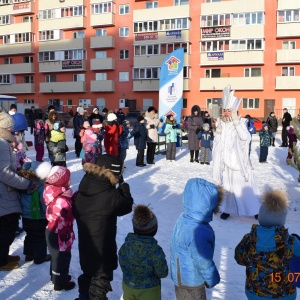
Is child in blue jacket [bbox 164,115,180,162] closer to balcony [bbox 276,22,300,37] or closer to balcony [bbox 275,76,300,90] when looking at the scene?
balcony [bbox 275,76,300,90]

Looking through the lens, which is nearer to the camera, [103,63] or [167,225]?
[167,225]

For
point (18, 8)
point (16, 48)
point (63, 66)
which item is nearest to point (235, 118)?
point (63, 66)

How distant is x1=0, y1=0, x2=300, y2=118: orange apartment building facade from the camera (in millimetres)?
36781

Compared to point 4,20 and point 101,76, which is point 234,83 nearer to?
point 101,76

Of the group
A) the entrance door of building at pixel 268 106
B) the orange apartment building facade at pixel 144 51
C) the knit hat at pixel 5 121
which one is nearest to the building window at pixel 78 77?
the orange apartment building facade at pixel 144 51

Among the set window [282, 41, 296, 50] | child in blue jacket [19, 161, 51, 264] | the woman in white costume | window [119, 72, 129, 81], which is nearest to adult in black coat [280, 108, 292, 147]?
the woman in white costume

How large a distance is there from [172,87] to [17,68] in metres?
35.4

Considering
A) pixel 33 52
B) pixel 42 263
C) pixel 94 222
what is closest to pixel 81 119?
pixel 42 263

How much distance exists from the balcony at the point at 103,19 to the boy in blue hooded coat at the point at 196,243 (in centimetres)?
4168

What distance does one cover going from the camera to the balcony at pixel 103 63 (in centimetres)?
4209

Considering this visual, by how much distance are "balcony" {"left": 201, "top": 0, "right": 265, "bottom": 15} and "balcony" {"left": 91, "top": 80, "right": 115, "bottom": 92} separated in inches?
472

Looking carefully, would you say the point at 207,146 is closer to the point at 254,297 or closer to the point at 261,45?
the point at 254,297

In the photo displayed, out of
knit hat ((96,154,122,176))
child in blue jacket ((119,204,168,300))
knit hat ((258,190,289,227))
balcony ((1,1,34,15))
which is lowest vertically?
child in blue jacket ((119,204,168,300))

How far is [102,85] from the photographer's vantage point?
42.4 metres
